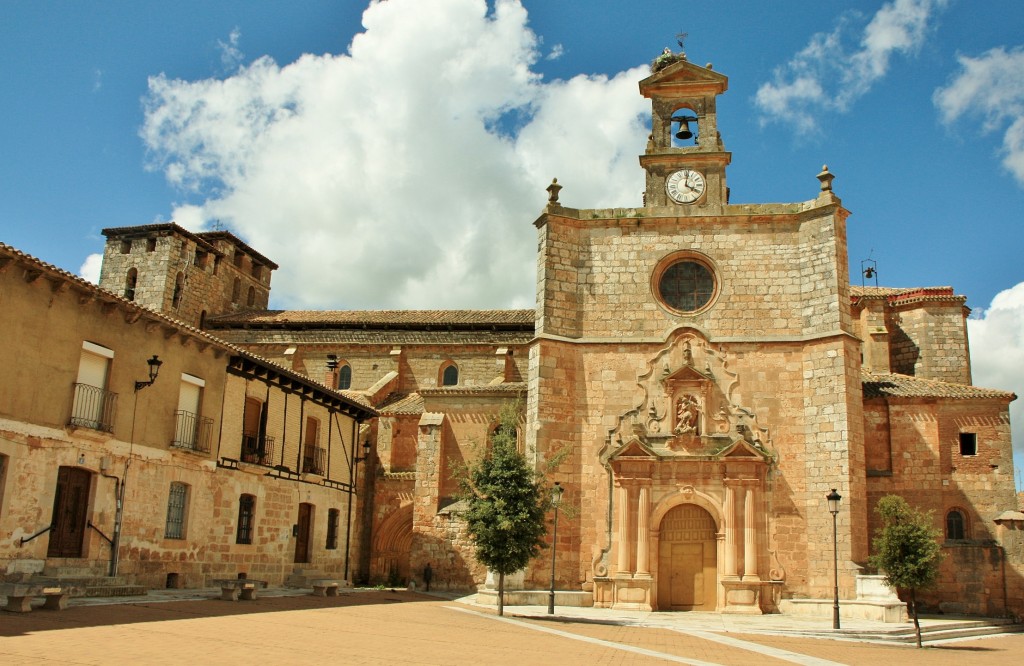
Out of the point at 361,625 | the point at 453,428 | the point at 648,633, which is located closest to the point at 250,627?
the point at 361,625

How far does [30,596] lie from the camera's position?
11477mm

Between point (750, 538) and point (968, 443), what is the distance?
8306 mm

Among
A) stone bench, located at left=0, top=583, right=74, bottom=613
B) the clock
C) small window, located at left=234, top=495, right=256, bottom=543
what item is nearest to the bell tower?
the clock

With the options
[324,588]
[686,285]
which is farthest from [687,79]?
[324,588]

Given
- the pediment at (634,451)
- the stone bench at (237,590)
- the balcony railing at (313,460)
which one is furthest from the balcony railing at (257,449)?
the pediment at (634,451)

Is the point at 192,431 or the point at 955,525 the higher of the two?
the point at 192,431

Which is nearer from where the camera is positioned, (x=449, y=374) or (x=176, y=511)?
(x=176, y=511)

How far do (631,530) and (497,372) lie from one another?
12015mm

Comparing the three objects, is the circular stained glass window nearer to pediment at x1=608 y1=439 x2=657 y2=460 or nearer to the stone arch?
pediment at x1=608 y1=439 x2=657 y2=460

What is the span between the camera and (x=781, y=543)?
20797 mm

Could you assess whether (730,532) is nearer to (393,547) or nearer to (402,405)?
(393,547)

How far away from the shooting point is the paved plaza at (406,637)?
949 cm

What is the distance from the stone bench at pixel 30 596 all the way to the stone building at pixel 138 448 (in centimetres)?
218

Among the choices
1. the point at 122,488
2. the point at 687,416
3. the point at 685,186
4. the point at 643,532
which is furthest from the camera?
the point at 685,186
